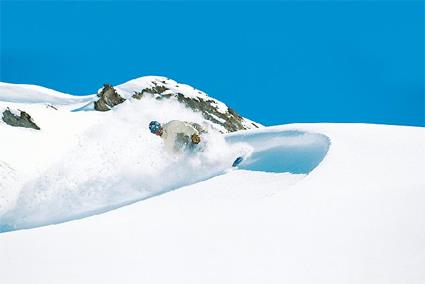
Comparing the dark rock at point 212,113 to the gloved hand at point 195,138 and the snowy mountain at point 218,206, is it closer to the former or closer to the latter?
the snowy mountain at point 218,206

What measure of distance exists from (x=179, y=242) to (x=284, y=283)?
2520 mm

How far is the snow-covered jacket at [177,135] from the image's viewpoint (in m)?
22.8

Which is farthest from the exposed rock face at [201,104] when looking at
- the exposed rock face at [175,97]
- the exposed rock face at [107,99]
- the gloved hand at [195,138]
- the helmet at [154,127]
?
the gloved hand at [195,138]

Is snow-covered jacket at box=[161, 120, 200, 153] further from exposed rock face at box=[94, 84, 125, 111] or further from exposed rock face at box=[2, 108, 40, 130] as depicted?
exposed rock face at box=[94, 84, 125, 111]

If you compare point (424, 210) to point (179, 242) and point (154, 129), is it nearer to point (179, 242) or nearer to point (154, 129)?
point (179, 242)

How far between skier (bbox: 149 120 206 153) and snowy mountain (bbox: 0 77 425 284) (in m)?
0.61

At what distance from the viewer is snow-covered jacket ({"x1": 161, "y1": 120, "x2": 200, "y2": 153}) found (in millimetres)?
22828

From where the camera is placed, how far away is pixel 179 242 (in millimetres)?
10250

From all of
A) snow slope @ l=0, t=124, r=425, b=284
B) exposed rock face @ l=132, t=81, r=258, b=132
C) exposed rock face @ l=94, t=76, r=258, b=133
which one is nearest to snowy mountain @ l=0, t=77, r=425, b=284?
snow slope @ l=0, t=124, r=425, b=284

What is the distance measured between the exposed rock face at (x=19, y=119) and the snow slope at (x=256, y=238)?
36.0ft

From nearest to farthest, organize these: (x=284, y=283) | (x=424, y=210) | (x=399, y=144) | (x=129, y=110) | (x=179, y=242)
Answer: (x=284, y=283)
(x=179, y=242)
(x=424, y=210)
(x=399, y=144)
(x=129, y=110)

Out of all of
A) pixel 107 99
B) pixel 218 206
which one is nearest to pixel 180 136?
pixel 107 99

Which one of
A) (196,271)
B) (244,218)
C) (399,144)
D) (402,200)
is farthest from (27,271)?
(399,144)

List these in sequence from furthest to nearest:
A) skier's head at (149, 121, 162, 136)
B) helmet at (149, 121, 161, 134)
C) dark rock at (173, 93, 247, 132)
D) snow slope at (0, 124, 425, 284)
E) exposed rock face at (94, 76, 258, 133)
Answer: dark rock at (173, 93, 247, 132) < exposed rock face at (94, 76, 258, 133) < helmet at (149, 121, 161, 134) < skier's head at (149, 121, 162, 136) < snow slope at (0, 124, 425, 284)
